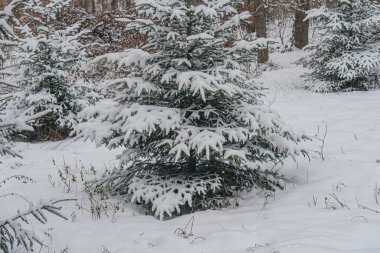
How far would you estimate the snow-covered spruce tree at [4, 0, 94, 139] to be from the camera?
8586 millimetres

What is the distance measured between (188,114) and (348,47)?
281 inches

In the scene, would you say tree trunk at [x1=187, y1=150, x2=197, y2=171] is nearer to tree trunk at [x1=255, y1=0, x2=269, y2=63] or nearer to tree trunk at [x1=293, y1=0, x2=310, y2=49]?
tree trunk at [x1=255, y1=0, x2=269, y2=63]

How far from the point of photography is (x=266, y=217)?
4367mm

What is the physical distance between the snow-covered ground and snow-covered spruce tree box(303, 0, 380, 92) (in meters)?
3.61

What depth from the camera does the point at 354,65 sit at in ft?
34.3

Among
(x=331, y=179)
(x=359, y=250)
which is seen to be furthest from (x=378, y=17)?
(x=359, y=250)

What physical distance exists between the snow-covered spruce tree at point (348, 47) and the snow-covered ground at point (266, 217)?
3.61 metres

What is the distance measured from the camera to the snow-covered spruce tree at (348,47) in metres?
10.4

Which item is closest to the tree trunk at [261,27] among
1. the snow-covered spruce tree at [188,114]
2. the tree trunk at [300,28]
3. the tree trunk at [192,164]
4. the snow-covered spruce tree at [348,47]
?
the tree trunk at [300,28]

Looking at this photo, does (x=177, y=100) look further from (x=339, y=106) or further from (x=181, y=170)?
(x=339, y=106)

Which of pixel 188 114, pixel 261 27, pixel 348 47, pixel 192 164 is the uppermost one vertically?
pixel 261 27

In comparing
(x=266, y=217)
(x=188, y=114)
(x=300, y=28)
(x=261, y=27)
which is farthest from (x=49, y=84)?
(x=300, y=28)

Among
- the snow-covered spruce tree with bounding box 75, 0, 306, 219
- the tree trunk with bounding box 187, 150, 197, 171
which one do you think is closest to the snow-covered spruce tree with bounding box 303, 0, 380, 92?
the snow-covered spruce tree with bounding box 75, 0, 306, 219

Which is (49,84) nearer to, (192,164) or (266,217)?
(192,164)
